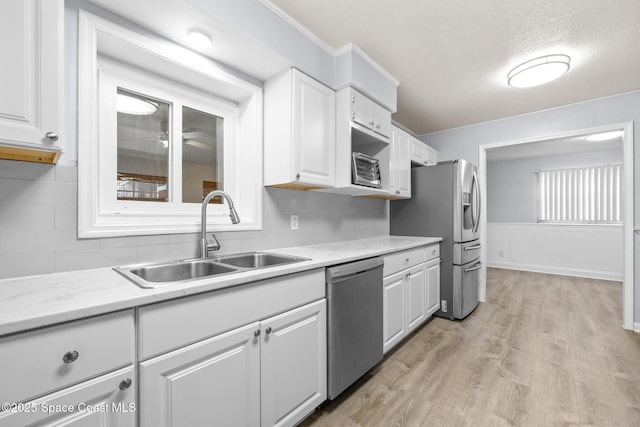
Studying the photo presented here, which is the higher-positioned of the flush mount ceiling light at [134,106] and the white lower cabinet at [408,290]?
the flush mount ceiling light at [134,106]

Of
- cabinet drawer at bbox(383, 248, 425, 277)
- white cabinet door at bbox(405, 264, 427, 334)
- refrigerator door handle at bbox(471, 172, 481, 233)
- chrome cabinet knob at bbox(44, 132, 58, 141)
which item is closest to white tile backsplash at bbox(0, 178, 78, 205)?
chrome cabinet knob at bbox(44, 132, 58, 141)

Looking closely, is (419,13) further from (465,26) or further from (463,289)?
(463,289)

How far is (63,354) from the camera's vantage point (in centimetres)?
77

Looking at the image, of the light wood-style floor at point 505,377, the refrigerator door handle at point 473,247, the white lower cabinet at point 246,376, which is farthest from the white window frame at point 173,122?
the refrigerator door handle at point 473,247

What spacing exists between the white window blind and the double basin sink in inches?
247

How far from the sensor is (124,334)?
88cm

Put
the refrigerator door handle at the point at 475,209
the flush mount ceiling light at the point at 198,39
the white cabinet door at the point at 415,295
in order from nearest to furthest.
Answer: the flush mount ceiling light at the point at 198,39 → the white cabinet door at the point at 415,295 → the refrigerator door handle at the point at 475,209

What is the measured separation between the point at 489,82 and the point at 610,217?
4.54 m

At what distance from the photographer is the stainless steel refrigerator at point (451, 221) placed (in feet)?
9.86

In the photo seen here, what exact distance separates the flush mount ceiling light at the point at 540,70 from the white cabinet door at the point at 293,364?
Answer: 2561mm

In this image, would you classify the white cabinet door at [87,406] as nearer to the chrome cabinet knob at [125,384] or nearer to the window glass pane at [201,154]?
the chrome cabinet knob at [125,384]

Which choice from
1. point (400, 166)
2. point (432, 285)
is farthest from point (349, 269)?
point (400, 166)

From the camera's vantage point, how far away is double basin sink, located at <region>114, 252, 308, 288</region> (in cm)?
138

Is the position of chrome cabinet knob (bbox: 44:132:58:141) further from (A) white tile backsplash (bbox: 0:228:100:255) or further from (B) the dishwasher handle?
(B) the dishwasher handle
